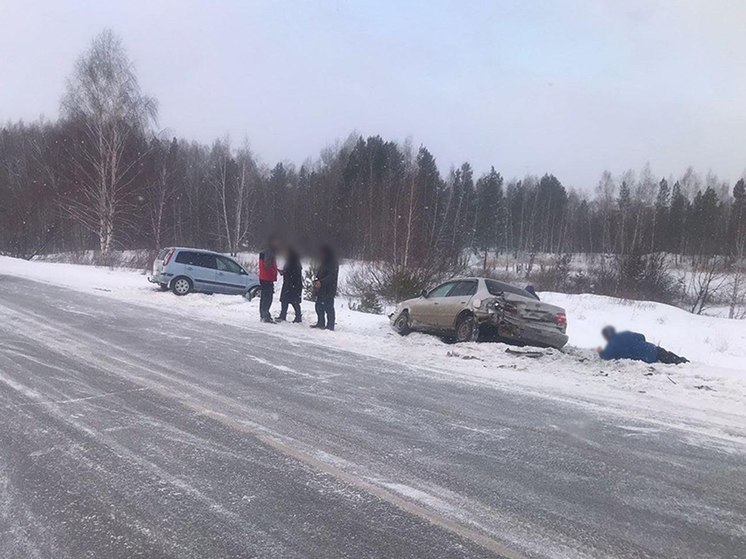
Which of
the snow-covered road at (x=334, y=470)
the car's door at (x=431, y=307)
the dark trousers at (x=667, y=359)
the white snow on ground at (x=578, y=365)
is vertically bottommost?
the snow-covered road at (x=334, y=470)

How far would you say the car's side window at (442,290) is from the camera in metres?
12.8

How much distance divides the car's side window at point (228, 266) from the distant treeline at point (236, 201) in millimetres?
2014

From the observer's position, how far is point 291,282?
44.4ft

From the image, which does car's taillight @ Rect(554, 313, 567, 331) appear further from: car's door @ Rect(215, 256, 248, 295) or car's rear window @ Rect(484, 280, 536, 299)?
car's door @ Rect(215, 256, 248, 295)

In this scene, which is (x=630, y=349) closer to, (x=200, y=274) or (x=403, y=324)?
(x=403, y=324)

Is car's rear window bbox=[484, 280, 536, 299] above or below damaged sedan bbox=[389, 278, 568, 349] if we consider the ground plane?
above

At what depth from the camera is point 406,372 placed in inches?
337

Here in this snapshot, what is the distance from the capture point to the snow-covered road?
11.0 feet

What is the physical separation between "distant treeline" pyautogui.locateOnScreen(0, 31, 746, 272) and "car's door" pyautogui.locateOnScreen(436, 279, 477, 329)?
11.5ft

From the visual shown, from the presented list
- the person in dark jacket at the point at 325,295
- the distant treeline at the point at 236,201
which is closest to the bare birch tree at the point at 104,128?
the distant treeline at the point at 236,201

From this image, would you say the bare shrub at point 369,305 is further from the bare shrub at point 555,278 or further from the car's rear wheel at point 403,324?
the bare shrub at point 555,278

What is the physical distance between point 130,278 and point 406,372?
61.0 ft

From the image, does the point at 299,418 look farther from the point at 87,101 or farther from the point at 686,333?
the point at 87,101

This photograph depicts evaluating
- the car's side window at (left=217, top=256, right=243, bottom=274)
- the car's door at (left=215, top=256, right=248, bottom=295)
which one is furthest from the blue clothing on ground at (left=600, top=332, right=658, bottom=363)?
the car's side window at (left=217, top=256, right=243, bottom=274)
